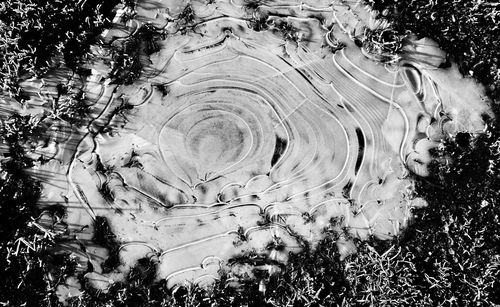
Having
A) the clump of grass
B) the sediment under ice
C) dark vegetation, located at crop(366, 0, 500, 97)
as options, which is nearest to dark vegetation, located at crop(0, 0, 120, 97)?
the sediment under ice

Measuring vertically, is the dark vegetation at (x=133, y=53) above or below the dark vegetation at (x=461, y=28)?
above

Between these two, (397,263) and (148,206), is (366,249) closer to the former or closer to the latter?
(397,263)

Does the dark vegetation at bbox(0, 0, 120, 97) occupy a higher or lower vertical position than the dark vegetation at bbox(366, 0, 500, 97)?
higher

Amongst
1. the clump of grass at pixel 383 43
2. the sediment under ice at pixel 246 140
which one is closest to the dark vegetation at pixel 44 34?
the sediment under ice at pixel 246 140

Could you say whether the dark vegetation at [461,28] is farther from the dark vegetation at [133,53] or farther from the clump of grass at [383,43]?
the dark vegetation at [133,53]

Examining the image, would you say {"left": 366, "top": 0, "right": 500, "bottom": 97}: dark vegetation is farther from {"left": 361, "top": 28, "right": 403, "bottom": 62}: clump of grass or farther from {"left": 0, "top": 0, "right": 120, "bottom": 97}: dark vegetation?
{"left": 0, "top": 0, "right": 120, "bottom": 97}: dark vegetation

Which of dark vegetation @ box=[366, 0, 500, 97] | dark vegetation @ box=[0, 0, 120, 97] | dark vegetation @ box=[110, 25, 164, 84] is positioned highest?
dark vegetation @ box=[0, 0, 120, 97]

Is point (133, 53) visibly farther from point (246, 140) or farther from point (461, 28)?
point (461, 28)

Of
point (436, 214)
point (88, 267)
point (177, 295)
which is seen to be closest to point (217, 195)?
point (177, 295)
